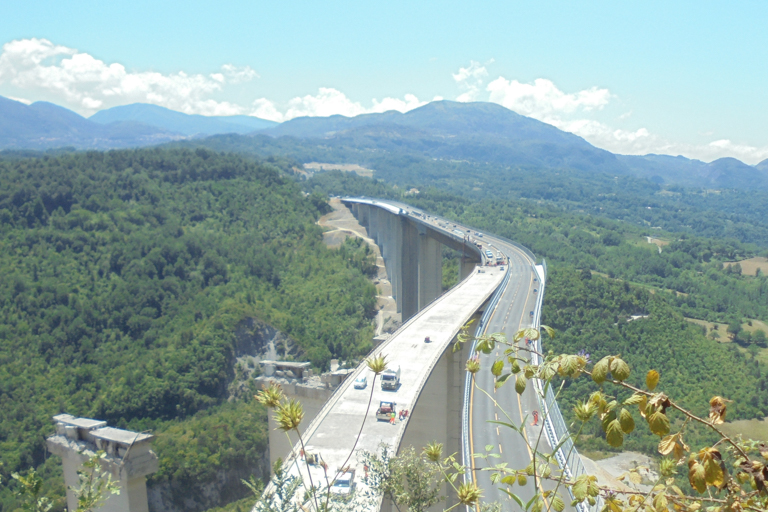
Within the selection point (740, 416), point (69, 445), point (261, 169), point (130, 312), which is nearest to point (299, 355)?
point (130, 312)

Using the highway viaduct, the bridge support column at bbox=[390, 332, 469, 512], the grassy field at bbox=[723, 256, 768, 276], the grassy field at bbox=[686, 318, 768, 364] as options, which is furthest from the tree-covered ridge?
the grassy field at bbox=[723, 256, 768, 276]

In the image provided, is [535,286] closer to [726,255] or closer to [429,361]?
[429,361]

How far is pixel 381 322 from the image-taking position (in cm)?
7775

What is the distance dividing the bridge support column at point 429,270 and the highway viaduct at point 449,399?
18cm

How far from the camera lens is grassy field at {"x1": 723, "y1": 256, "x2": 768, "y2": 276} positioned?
120 m

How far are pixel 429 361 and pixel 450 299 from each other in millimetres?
16284

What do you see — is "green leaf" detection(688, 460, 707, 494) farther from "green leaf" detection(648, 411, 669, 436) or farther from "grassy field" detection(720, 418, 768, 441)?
"grassy field" detection(720, 418, 768, 441)

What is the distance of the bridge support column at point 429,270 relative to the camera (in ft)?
227

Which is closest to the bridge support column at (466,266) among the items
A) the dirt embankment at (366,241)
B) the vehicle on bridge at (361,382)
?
the dirt embankment at (366,241)

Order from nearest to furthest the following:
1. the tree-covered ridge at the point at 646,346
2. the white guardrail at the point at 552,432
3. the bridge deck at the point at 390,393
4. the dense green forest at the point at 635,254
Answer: the white guardrail at the point at 552,432
the bridge deck at the point at 390,393
the tree-covered ridge at the point at 646,346
the dense green forest at the point at 635,254

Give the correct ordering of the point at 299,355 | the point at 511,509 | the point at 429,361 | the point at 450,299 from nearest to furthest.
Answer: the point at 511,509 < the point at 429,361 < the point at 450,299 < the point at 299,355

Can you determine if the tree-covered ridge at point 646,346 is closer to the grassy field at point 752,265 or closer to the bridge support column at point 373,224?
→ the bridge support column at point 373,224

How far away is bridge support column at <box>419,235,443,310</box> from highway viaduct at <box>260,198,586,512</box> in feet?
0.57

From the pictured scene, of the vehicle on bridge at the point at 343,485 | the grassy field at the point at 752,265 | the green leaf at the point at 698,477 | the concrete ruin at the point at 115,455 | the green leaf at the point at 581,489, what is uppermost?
the green leaf at the point at 698,477
